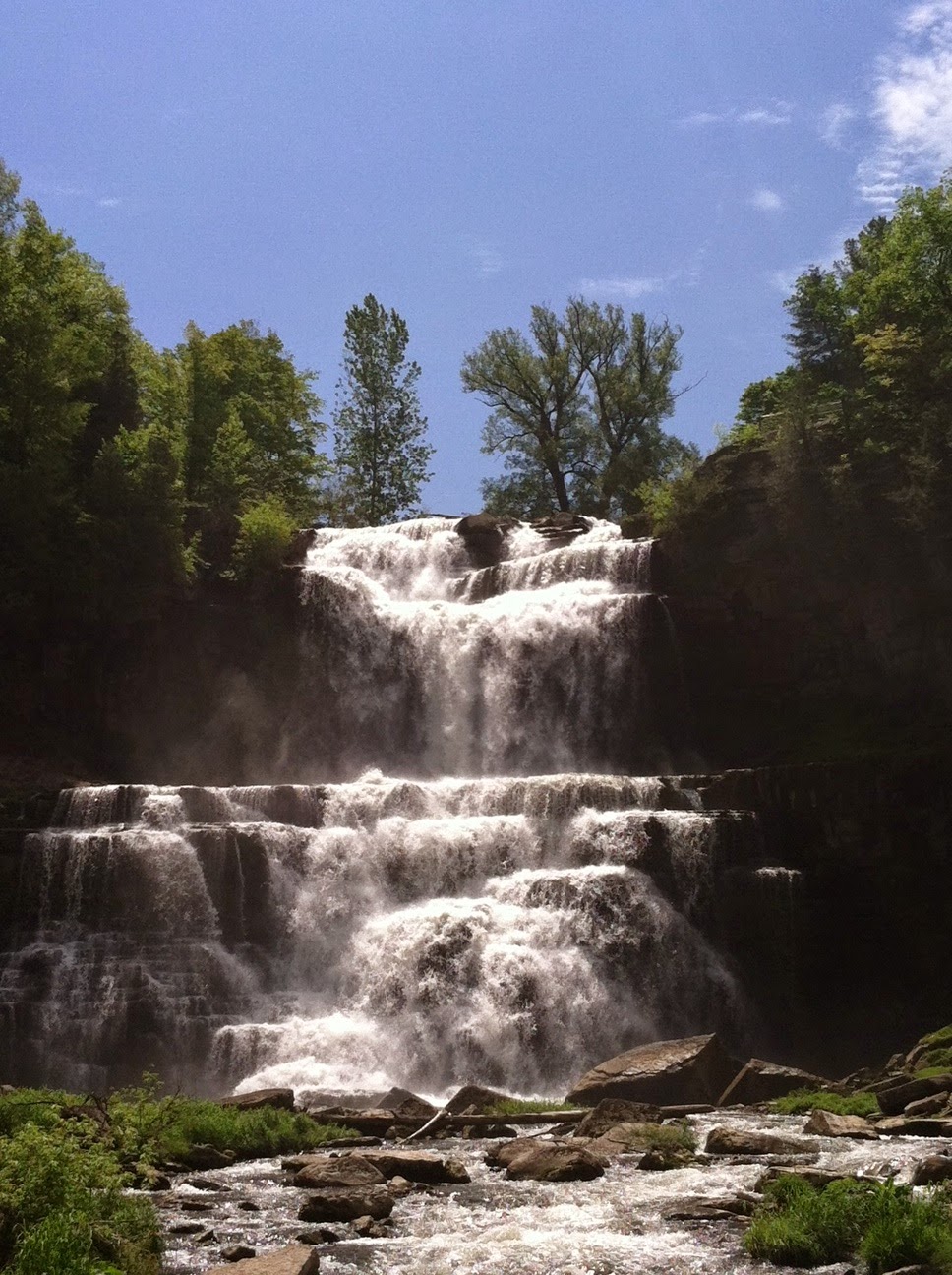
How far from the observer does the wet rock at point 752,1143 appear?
53.1ft

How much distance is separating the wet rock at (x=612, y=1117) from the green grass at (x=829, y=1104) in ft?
7.93

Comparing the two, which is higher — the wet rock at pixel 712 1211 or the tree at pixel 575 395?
the tree at pixel 575 395

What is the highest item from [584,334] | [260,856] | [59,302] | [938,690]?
[584,334]

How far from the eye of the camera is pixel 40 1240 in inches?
376

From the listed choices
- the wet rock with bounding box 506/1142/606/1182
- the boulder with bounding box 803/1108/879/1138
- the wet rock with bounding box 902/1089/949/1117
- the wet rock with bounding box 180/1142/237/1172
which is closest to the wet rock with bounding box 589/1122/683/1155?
the wet rock with bounding box 506/1142/606/1182

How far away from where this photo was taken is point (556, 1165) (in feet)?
50.0

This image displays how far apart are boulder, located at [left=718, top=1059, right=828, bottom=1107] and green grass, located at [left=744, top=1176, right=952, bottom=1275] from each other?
10228 millimetres

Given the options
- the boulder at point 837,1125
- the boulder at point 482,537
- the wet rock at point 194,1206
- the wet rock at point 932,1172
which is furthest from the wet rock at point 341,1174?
the boulder at point 482,537

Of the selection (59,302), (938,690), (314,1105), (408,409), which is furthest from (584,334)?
(314,1105)

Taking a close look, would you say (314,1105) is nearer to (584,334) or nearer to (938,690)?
(938,690)

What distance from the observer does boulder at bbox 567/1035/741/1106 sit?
2166cm

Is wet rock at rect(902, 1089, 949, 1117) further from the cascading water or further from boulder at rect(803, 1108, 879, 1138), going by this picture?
the cascading water

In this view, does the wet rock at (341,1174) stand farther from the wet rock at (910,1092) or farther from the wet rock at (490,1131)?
the wet rock at (910,1092)

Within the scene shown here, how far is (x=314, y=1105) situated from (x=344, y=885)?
7.55 metres
